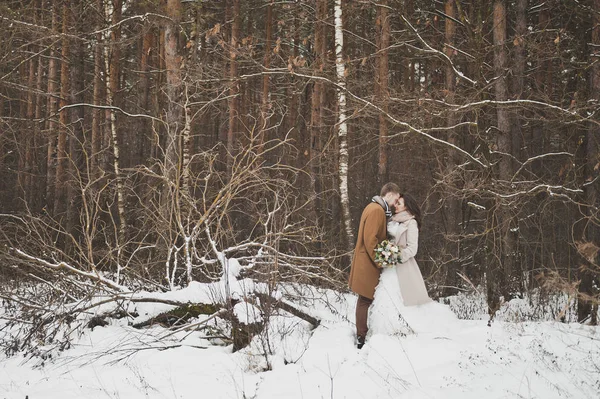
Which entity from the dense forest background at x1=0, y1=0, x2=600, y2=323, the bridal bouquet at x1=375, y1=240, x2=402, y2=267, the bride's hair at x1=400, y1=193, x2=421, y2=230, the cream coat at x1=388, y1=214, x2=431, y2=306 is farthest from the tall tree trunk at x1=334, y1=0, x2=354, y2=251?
the bridal bouquet at x1=375, y1=240, x2=402, y2=267

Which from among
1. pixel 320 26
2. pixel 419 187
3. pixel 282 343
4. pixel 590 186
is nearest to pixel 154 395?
pixel 282 343

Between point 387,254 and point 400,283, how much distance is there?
46 cm

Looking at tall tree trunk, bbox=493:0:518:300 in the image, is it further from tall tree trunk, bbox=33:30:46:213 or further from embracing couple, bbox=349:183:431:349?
tall tree trunk, bbox=33:30:46:213

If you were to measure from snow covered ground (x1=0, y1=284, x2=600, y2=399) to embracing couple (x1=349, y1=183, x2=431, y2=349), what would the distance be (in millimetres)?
192

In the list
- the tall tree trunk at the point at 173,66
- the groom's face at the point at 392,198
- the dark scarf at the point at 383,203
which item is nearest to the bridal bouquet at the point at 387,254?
the dark scarf at the point at 383,203

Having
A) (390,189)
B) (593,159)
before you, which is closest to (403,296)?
(390,189)

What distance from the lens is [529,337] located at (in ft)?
17.6

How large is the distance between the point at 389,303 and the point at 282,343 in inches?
50.8

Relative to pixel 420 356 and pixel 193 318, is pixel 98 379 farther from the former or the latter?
pixel 420 356

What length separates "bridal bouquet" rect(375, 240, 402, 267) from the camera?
5855 millimetres

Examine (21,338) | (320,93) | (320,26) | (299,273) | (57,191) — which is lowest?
(21,338)

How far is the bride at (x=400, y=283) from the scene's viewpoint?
5.94 m

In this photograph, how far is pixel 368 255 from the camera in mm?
6066

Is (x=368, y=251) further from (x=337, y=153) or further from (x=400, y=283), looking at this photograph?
(x=337, y=153)
